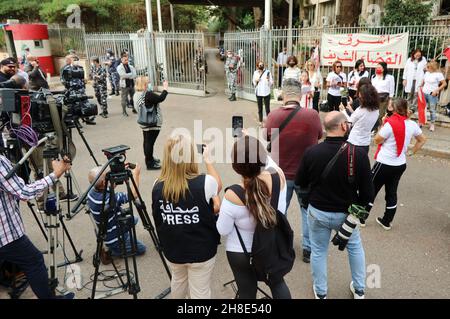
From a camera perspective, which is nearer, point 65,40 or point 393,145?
point 393,145

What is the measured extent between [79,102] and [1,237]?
1810 mm

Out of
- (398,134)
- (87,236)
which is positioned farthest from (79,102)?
(398,134)

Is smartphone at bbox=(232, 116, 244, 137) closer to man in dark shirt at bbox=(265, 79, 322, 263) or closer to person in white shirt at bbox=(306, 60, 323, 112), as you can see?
man in dark shirt at bbox=(265, 79, 322, 263)

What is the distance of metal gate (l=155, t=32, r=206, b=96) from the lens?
13.5 m

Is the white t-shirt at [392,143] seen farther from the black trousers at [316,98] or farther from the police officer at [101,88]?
the police officer at [101,88]

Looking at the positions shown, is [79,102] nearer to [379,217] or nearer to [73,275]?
[73,275]

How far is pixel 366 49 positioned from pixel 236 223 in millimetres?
8774

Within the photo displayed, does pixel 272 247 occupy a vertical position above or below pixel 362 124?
below

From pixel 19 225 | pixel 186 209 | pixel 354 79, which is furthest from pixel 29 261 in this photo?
pixel 354 79

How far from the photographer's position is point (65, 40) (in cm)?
1881

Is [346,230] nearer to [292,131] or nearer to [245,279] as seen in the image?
[245,279]

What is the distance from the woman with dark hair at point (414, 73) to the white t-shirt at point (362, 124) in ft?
15.7

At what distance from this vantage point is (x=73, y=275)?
3688mm

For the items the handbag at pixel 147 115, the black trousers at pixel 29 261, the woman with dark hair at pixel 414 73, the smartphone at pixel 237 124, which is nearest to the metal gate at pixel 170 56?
the woman with dark hair at pixel 414 73
